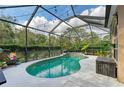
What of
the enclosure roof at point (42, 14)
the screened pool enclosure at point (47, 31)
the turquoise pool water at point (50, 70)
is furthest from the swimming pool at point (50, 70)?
the enclosure roof at point (42, 14)

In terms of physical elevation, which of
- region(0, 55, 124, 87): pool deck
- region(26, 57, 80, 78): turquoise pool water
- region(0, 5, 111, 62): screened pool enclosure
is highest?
region(0, 5, 111, 62): screened pool enclosure

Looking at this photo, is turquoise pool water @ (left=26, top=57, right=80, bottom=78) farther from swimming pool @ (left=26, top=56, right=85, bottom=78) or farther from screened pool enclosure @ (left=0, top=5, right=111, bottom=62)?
screened pool enclosure @ (left=0, top=5, right=111, bottom=62)

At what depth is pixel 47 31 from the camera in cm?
1762

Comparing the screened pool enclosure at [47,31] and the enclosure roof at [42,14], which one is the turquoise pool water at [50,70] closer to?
the screened pool enclosure at [47,31]

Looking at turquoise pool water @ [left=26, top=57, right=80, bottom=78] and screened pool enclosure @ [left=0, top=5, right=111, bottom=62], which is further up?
screened pool enclosure @ [left=0, top=5, right=111, bottom=62]

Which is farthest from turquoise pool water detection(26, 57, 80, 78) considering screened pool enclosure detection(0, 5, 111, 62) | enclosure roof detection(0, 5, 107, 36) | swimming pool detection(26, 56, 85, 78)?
enclosure roof detection(0, 5, 107, 36)

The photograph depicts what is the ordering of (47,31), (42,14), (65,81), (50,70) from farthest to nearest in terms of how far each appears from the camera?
1. (47,31)
2. (42,14)
3. (50,70)
4. (65,81)

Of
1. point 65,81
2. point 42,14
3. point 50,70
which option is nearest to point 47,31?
point 42,14

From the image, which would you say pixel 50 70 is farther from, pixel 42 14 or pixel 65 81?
pixel 42 14

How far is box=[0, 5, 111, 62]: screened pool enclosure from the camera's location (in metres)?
12.1

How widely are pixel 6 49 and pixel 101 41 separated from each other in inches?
605

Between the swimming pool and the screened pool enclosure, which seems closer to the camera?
the swimming pool

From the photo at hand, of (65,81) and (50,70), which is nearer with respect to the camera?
(65,81)

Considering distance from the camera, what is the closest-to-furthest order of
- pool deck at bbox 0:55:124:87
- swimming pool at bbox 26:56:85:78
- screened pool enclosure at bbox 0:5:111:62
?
1. pool deck at bbox 0:55:124:87
2. swimming pool at bbox 26:56:85:78
3. screened pool enclosure at bbox 0:5:111:62
